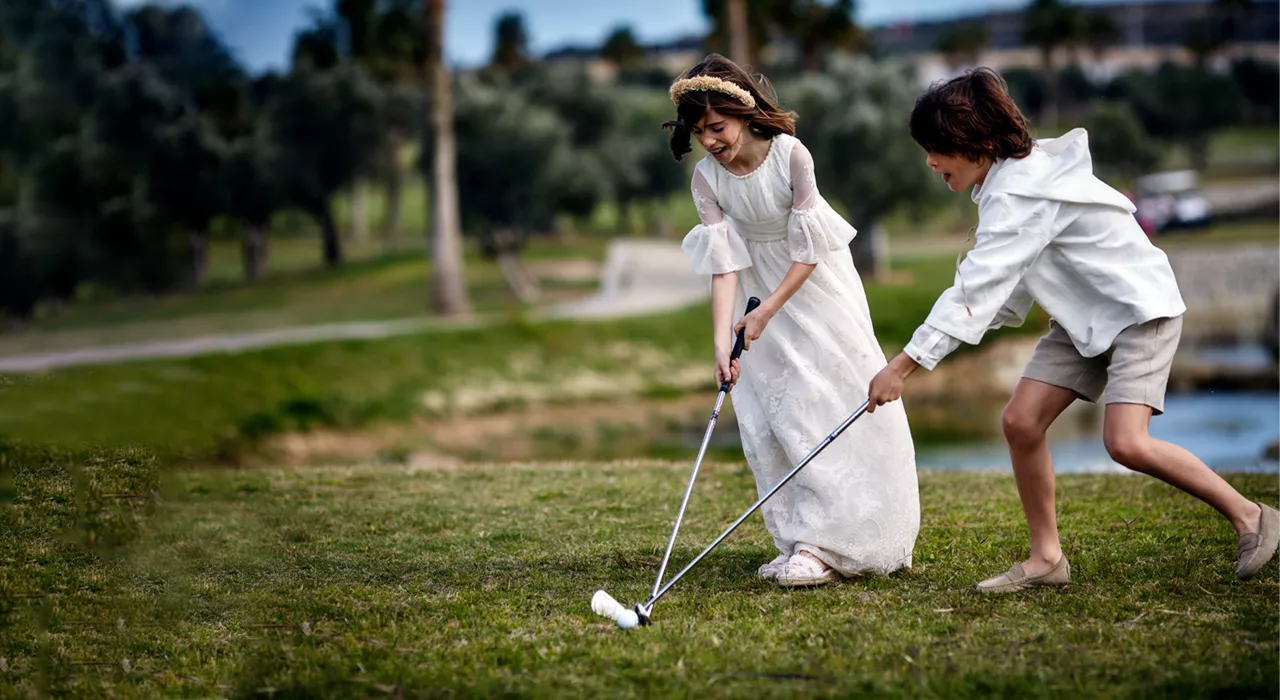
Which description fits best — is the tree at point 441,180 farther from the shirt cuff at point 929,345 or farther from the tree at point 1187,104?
the tree at point 1187,104

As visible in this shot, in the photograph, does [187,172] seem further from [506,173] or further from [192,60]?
[506,173]

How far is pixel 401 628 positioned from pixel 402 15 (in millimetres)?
33937

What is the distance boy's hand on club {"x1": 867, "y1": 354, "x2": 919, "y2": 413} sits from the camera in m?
4.34

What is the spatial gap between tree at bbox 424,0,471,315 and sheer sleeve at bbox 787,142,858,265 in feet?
66.5

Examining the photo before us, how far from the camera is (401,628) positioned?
14.3 ft

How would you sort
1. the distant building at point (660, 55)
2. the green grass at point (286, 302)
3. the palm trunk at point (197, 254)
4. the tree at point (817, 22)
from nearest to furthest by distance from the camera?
the green grass at point (286, 302), the palm trunk at point (197, 254), the tree at point (817, 22), the distant building at point (660, 55)

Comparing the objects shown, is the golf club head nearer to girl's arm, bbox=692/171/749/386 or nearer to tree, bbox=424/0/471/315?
girl's arm, bbox=692/171/749/386

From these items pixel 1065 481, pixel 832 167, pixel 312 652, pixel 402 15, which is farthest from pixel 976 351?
pixel 402 15

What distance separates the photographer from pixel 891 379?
4359 mm

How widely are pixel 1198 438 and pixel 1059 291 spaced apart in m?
11.2

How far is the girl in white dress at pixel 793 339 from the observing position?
4.97m

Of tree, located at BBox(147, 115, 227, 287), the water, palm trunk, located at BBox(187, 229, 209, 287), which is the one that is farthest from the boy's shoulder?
palm trunk, located at BBox(187, 229, 209, 287)

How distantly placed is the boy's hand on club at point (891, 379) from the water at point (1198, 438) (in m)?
7.42

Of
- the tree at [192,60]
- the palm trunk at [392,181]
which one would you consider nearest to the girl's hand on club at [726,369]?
the palm trunk at [392,181]
